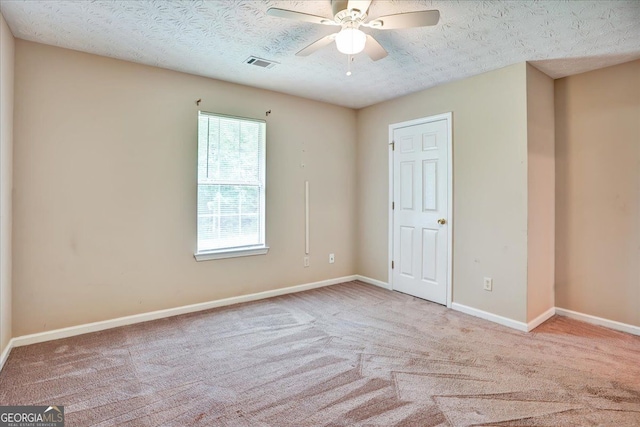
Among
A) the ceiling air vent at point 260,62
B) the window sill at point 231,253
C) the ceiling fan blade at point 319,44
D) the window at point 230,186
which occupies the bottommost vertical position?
the window sill at point 231,253

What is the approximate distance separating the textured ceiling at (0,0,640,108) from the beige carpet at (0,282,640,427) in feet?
7.76

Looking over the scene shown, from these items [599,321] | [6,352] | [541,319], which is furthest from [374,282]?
[6,352]

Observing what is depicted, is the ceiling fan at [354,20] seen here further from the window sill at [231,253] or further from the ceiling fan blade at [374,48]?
the window sill at [231,253]

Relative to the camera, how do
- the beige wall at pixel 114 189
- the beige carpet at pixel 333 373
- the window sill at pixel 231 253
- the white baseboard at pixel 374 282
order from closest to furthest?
1. the beige carpet at pixel 333 373
2. the beige wall at pixel 114 189
3. the window sill at pixel 231 253
4. the white baseboard at pixel 374 282

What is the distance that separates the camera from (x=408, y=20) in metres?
1.97

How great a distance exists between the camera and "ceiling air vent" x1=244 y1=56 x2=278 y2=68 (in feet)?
9.77

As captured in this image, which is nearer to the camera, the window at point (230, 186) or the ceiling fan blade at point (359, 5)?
the ceiling fan blade at point (359, 5)

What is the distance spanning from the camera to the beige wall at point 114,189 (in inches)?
105

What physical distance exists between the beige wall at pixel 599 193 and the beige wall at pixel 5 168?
4642 mm

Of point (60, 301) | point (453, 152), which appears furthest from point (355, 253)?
point (60, 301)

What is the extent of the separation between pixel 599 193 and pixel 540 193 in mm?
514

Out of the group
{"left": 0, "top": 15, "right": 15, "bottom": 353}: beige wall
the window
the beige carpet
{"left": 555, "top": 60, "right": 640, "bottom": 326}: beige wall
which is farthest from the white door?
{"left": 0, "top": 15, "right": 15, "bottom": 353}: beige wall

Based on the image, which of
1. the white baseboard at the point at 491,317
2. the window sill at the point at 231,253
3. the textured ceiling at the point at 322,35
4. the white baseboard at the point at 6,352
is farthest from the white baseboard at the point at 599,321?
the white baseboard at the point at 6,352

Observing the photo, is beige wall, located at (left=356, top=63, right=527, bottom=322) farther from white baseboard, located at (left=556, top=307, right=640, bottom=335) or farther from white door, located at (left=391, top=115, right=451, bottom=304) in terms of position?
white baseboard, located at (left=556, top=307, right=640, bottom=335)
